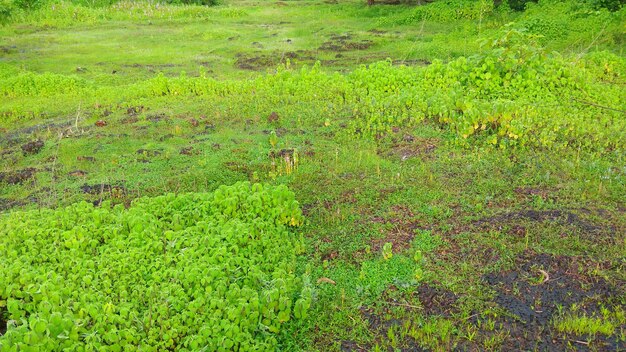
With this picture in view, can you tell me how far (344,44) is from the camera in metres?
15.4

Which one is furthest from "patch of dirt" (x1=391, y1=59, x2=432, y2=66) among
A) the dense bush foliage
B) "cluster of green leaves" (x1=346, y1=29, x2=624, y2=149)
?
the dense bush foliage

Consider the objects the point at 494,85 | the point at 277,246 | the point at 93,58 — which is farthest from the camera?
the point at 93,58

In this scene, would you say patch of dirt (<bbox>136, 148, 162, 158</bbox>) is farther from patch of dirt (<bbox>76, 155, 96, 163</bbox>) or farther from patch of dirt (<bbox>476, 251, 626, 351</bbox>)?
patch of dirt (<bbox>476, 251, 626, 351</bbox>)

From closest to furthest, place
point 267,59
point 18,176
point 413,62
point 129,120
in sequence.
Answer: point 18,176 < point 129,120 < point 413,62 < point 267,59

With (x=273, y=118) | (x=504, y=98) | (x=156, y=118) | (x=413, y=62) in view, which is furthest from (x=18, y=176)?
(x=413, y=62)

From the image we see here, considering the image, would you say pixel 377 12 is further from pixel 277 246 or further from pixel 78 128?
pixel 277 246

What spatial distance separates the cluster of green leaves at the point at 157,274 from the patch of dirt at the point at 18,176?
1.86m

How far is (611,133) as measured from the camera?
281 inches

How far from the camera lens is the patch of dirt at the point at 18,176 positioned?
6895mm

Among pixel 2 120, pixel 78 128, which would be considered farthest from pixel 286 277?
pixel 2 120

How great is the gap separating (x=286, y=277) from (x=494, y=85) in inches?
228

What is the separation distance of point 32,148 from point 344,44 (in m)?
9.82

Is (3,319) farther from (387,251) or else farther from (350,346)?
(387,251)

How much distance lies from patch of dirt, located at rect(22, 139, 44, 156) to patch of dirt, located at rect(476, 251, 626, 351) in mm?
6710
